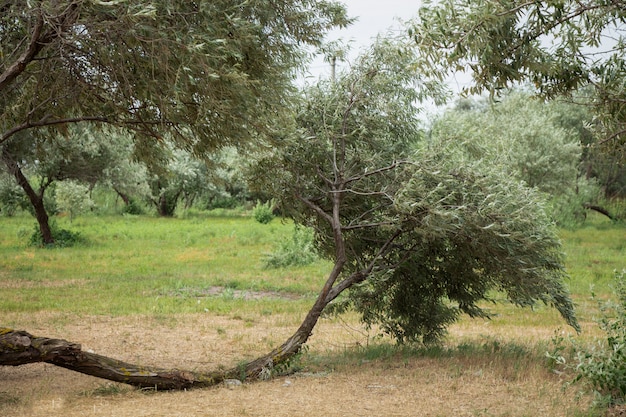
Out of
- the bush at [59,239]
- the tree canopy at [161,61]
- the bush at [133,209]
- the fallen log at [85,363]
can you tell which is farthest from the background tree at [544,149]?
the bush at [133,209]

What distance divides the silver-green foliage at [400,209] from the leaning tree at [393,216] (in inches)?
0.7

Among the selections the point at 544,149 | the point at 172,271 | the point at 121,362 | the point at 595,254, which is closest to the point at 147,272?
the point at 172,271

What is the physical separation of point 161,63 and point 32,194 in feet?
60.1

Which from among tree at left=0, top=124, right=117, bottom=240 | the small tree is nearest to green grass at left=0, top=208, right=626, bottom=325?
the small tree

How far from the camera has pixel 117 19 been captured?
7.34 meters

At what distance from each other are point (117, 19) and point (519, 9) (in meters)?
4.19

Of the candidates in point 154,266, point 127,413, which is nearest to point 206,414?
point 127,413

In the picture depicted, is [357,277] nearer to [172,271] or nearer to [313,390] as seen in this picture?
[313,390]

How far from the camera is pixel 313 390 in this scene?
8141 millimetres

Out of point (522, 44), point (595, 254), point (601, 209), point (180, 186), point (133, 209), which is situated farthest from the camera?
point (133, 209)

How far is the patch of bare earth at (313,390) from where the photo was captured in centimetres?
719

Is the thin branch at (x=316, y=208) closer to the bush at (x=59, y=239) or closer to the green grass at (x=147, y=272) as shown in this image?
the green grass at (x=147, y=272)

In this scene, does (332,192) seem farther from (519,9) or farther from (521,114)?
(521,114)

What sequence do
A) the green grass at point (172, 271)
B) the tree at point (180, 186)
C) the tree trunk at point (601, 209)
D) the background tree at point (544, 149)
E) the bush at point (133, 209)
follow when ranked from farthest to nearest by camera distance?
1. the bush at point (133, 209)
2. the tree at point (180, 186)
3. the tree trunk at point (601, 209)
4. the background tree at point (544, 149)
5. the green grass at point (172, 271)
